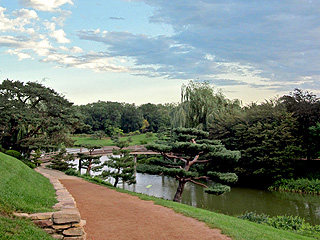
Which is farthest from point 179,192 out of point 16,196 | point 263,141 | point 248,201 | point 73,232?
point 263,141

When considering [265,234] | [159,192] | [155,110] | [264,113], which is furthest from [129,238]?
[155,110]

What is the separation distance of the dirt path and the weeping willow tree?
17.1 m

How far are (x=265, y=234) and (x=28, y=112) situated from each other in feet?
51.9

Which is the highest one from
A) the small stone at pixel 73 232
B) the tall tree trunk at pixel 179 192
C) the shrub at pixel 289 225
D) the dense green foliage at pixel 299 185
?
the small stone at pixel 73 232

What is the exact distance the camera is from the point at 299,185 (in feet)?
69.6

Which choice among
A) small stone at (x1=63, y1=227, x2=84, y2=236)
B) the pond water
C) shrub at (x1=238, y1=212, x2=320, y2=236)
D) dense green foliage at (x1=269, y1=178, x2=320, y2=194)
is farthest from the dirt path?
dense green foliage at (x1=269, y1=178, x2=320, y2=194)

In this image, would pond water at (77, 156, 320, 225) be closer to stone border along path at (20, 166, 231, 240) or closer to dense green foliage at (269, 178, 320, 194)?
dense green foliage at (269, 178, 320, 194)

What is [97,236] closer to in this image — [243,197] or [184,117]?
[243,197]

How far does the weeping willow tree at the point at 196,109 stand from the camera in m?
26.6

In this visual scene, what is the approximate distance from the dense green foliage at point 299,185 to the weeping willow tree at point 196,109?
771 cm

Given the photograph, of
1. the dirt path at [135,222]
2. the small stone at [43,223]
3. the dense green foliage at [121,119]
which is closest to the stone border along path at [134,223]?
the dirt path at [135,222]

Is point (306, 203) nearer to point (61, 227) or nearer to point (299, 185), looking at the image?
point (299, 185)

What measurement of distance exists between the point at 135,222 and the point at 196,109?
819 inches

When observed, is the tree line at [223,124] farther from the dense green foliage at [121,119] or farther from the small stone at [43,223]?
the dense green foliage at [121,119]
